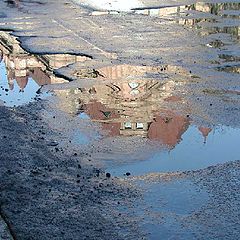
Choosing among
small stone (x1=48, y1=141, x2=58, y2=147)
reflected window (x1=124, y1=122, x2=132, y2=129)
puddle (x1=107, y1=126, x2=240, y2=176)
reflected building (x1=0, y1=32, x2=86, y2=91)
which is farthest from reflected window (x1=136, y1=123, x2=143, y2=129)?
reflected building (x1=0, y1=32, x2=86, y2=91)

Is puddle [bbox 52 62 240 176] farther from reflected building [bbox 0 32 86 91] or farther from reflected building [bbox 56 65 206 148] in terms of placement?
reflected building [bbox 0 32 86 91]

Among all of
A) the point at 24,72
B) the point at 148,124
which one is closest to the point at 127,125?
the point at 148,124

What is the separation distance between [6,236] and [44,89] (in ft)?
22.1

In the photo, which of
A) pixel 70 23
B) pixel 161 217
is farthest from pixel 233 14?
pixel 161 217

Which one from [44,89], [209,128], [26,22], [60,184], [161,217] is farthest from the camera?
[26,22]

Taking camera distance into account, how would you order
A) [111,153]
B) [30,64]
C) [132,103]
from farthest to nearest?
[30,64] < [132,103] < [111,153]

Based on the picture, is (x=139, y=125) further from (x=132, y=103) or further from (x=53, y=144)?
(x=53, y=144)

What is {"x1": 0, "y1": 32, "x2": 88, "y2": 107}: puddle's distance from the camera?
13.0m

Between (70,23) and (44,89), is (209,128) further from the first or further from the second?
(70,23)

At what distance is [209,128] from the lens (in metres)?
11.0

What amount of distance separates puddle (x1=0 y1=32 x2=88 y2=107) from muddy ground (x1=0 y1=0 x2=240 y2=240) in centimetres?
17

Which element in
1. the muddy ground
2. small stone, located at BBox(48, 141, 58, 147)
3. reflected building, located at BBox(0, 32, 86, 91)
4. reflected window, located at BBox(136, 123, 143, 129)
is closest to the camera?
the muddy ground

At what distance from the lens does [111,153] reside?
10.0 metres

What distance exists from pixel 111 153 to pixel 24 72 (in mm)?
5194
